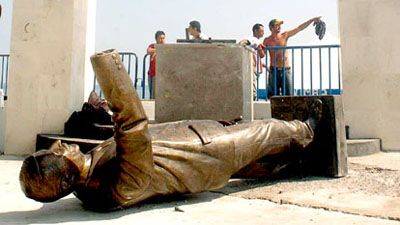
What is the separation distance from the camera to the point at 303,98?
3352mm

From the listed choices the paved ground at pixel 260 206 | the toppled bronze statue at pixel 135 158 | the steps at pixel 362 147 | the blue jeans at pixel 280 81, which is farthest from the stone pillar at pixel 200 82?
the blue jeans at pixel 280 81

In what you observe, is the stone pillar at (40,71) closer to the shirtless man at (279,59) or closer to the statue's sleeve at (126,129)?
the shirtless man at (279,59)

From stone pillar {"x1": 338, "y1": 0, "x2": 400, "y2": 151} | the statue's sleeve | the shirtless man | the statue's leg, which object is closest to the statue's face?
the statue's sleeve

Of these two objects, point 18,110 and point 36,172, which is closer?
point 36,172

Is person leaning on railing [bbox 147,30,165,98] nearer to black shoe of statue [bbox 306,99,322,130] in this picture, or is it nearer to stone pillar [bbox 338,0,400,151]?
stone pillar [bbox 338,0,400,151]

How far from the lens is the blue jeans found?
7.06 meters

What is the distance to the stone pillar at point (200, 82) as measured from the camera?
4.69 meters

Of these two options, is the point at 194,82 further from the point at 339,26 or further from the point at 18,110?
the point at 18,110

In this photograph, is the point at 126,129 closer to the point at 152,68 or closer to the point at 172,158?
the point at 172,158

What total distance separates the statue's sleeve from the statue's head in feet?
0.86

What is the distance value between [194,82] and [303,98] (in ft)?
5.56

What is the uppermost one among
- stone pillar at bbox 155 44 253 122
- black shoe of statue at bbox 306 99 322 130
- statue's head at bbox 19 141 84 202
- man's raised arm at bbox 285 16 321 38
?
man's raised arm at bbox 285 16 321 38

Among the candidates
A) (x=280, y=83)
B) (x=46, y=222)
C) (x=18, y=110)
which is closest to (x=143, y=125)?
(x=46, y=222)

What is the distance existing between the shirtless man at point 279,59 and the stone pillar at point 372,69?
5.36ft
